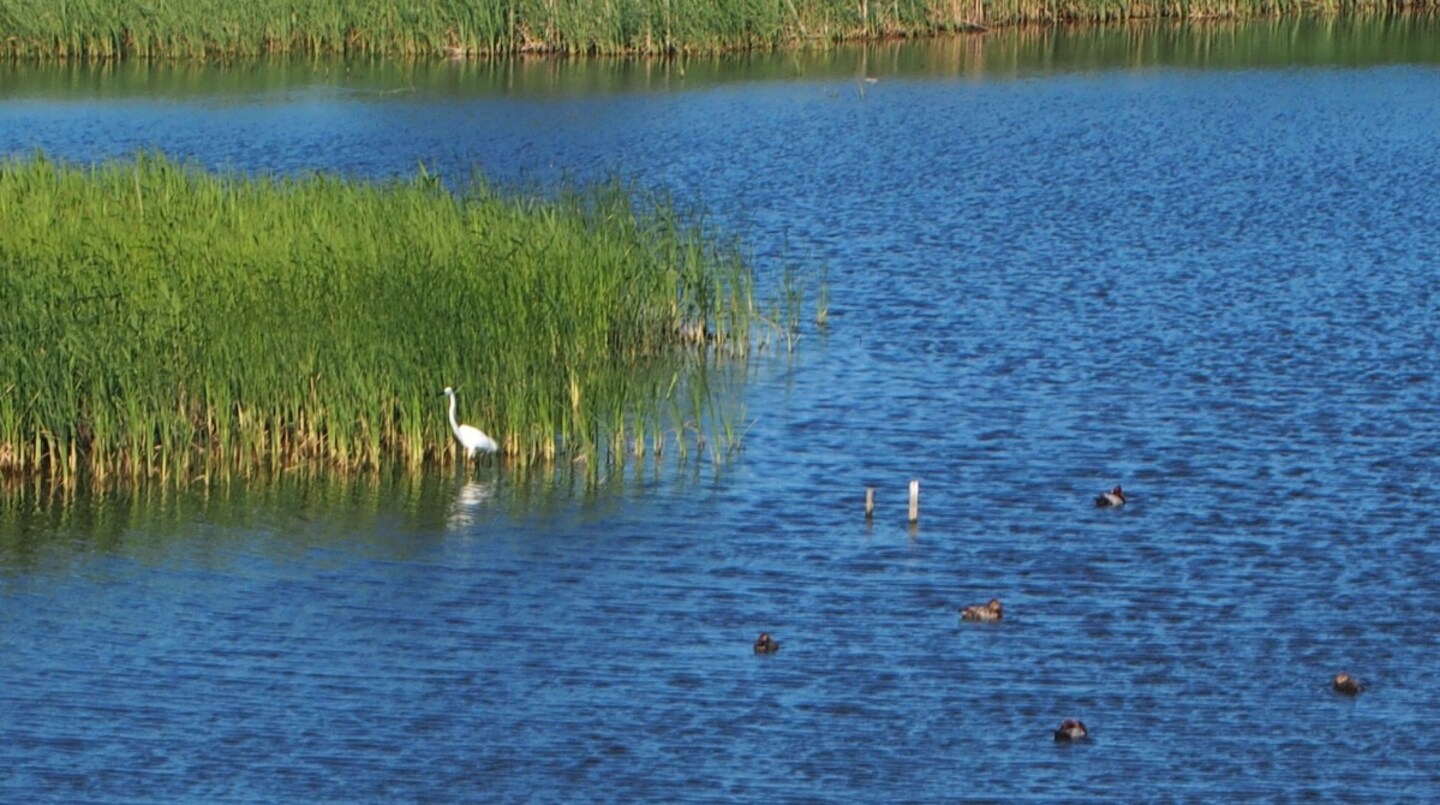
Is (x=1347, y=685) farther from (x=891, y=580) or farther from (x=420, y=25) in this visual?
(x=420, y=25)

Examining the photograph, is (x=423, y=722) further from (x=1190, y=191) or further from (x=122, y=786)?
(x=1190, y=191)

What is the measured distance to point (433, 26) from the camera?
36.8 meters

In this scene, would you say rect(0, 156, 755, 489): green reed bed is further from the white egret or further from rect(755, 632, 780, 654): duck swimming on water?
rect(755, 632, 780, 654): duck swimming on water

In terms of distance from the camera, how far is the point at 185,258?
15320 millimetres

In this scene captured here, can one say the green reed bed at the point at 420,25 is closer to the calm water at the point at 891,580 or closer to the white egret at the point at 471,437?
the calm water at the point at 891,580

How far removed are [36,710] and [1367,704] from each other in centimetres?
606

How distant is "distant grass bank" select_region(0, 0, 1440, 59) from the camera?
36375mm

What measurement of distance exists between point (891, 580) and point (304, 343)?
4.31m

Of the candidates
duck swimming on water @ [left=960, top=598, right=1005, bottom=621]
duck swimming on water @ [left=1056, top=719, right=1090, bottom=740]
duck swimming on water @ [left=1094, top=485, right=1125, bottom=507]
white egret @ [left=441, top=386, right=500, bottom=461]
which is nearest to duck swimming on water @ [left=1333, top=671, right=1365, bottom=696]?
duck swimming on water @ [left=1056, top=719, right=1090, bottom=740]

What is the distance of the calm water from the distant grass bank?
1421 centimetres

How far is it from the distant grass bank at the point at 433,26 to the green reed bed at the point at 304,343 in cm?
2029

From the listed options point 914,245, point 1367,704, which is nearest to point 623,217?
point 914,245

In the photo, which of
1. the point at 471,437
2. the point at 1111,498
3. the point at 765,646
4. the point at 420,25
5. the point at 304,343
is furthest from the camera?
the point at 420,25

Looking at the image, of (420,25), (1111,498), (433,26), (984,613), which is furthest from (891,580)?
(433,26)
